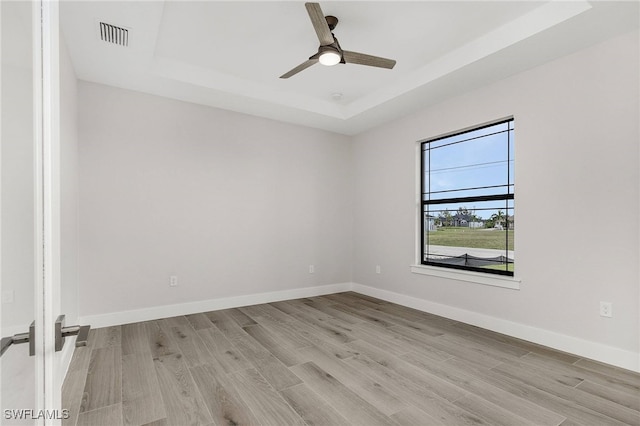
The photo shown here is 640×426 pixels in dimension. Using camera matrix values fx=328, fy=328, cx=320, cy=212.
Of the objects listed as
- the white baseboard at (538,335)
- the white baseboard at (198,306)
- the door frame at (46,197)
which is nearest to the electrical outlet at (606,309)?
the white baseboard at (538,335)

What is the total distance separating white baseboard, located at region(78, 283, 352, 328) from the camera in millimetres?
3494

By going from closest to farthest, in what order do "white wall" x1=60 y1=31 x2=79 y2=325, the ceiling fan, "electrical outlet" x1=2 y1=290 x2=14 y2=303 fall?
1. "electrical outlet" x1=2 y1=290 x2=14 y2=303
2. the ceiling fan
3. "white wall" x1=60 y1=31 x2=79 y2=325

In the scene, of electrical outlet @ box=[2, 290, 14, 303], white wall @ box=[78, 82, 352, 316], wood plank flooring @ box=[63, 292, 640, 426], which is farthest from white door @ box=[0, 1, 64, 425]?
white wall @ box=[78, 82, 352, 316]

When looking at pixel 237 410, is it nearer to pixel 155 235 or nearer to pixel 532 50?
pixel 155 235

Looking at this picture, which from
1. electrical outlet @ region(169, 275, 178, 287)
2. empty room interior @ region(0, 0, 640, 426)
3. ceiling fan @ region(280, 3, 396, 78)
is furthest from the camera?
electrical outlet @ region(169, 275, 178, 287)

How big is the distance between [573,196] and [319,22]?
8.45ft

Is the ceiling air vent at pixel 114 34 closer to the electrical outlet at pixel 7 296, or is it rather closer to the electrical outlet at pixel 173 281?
the electrical outlet at pixel 173 281

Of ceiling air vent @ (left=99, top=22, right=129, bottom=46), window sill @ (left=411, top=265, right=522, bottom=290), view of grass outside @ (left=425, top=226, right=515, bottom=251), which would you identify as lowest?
window sill @ (left=411, top=265, right=522, bottom=290)

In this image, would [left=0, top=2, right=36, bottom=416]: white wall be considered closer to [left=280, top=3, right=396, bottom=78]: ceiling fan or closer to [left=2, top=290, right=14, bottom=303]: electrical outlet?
[left=2, top=290, right=14, bottom=303]: electrical outlet

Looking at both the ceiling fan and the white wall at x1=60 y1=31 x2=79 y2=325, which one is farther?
the white wall at x1=60 y1=31 x2=79 y2=325

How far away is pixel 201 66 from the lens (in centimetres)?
353

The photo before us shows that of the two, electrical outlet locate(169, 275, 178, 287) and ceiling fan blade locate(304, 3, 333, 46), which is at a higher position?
ceiling fan blade locate(304, 3, 333, 46)

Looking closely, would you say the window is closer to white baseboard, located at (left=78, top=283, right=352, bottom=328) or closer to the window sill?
the window sill

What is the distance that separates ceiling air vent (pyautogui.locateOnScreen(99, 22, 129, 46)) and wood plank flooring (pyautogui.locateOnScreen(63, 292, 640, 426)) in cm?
265
